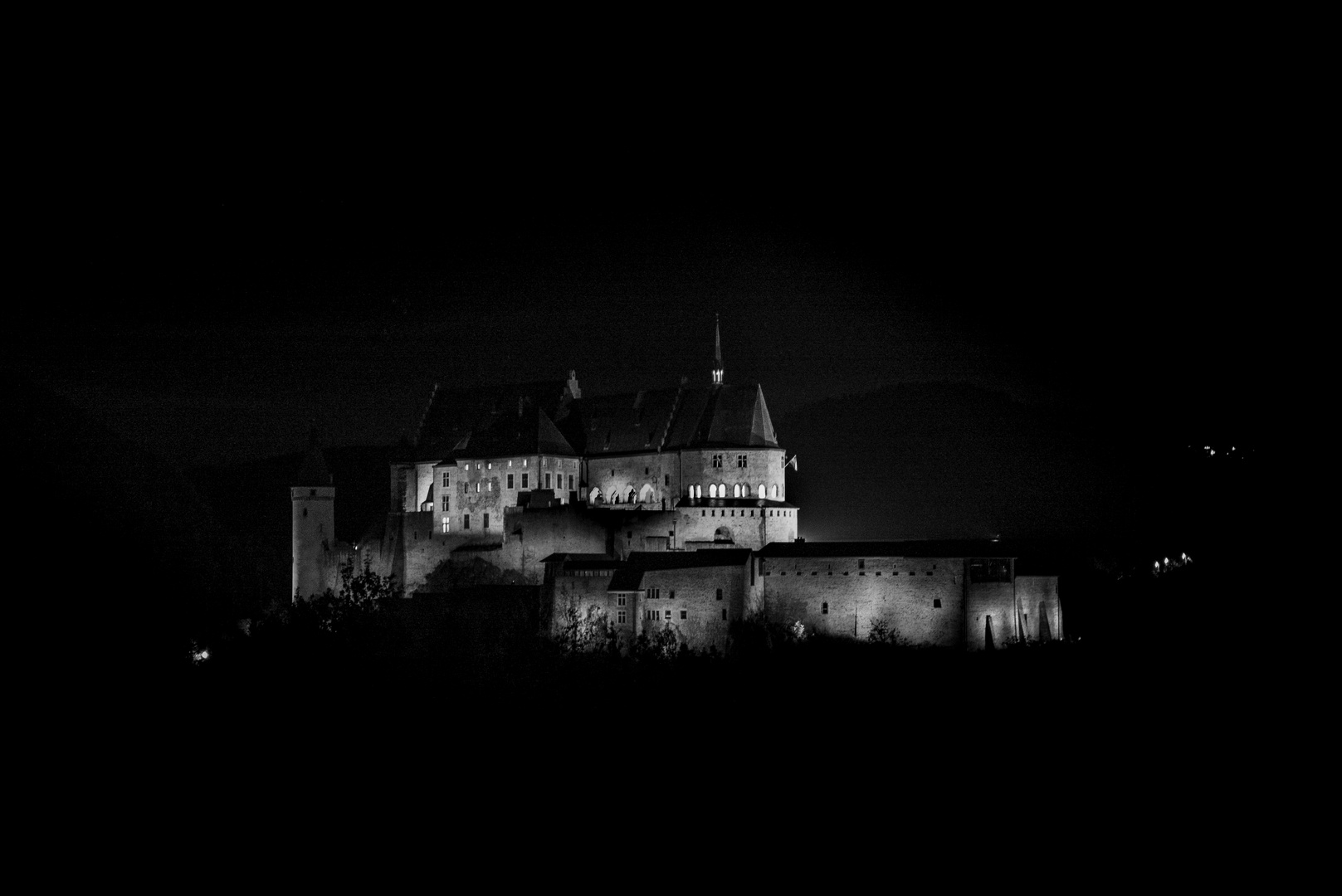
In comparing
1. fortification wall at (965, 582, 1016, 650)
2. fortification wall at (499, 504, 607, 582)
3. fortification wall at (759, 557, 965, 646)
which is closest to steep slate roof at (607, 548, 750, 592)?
fortification wall at (759, 557, 965, 646)

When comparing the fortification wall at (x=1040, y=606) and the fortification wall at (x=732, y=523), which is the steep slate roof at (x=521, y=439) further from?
the fortification wall at (x=1040, y=606)

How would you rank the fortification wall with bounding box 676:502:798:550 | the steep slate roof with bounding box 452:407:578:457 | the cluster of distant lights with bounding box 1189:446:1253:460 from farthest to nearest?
the cluster of distant lights with bounding box 1189:446:1253:460, the steep slate roof with bounding box 452:407:578:457, the fortification wall with bounding box 676:502:798:550

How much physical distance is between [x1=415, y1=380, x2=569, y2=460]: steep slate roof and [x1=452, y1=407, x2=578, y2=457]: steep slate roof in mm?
1571

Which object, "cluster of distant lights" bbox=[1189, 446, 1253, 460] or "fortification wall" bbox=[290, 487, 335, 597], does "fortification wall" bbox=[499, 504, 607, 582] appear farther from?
"cluster of distant lights" bbox=[1189, 446, 1253, 460]

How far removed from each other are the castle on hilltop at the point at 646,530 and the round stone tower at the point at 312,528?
0.07 m

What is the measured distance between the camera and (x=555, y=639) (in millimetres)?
54031

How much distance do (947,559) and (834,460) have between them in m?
41.1

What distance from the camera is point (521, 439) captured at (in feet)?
A: 218

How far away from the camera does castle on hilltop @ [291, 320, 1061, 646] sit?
53469 millimetres

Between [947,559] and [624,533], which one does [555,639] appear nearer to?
[624,533]

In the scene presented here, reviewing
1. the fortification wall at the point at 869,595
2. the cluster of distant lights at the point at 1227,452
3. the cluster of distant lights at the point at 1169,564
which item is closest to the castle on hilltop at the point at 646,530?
the fortification wall at the point at 869,595

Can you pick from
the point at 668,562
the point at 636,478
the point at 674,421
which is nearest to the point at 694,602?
the point at 668,562

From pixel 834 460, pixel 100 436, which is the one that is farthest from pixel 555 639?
pixel 100 436

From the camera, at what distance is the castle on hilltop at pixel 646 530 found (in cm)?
5347
